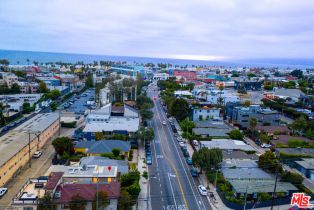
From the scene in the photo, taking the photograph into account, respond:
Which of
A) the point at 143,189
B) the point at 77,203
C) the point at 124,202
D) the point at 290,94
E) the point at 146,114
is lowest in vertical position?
the point at 143,189

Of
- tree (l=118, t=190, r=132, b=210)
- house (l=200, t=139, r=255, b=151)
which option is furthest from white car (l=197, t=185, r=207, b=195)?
house (l=200, t=139, r=255, b=151)

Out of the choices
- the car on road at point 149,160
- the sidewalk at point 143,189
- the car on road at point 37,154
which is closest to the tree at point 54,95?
the car on road at point 37,154

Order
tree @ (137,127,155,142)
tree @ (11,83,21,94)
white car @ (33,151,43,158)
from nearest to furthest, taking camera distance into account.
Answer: white car @ (33,151,43,158), tree @ (137,127,155,142), tree @ (11,83,21,94)

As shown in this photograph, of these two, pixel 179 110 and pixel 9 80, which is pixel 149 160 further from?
pixel 9 80

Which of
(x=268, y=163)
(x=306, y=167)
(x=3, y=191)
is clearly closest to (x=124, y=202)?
(x=3, y=191)

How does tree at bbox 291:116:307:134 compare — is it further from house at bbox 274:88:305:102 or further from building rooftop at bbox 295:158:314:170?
house at bbox 274:88:305:102

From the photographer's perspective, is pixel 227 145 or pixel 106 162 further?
pixel 227 145
